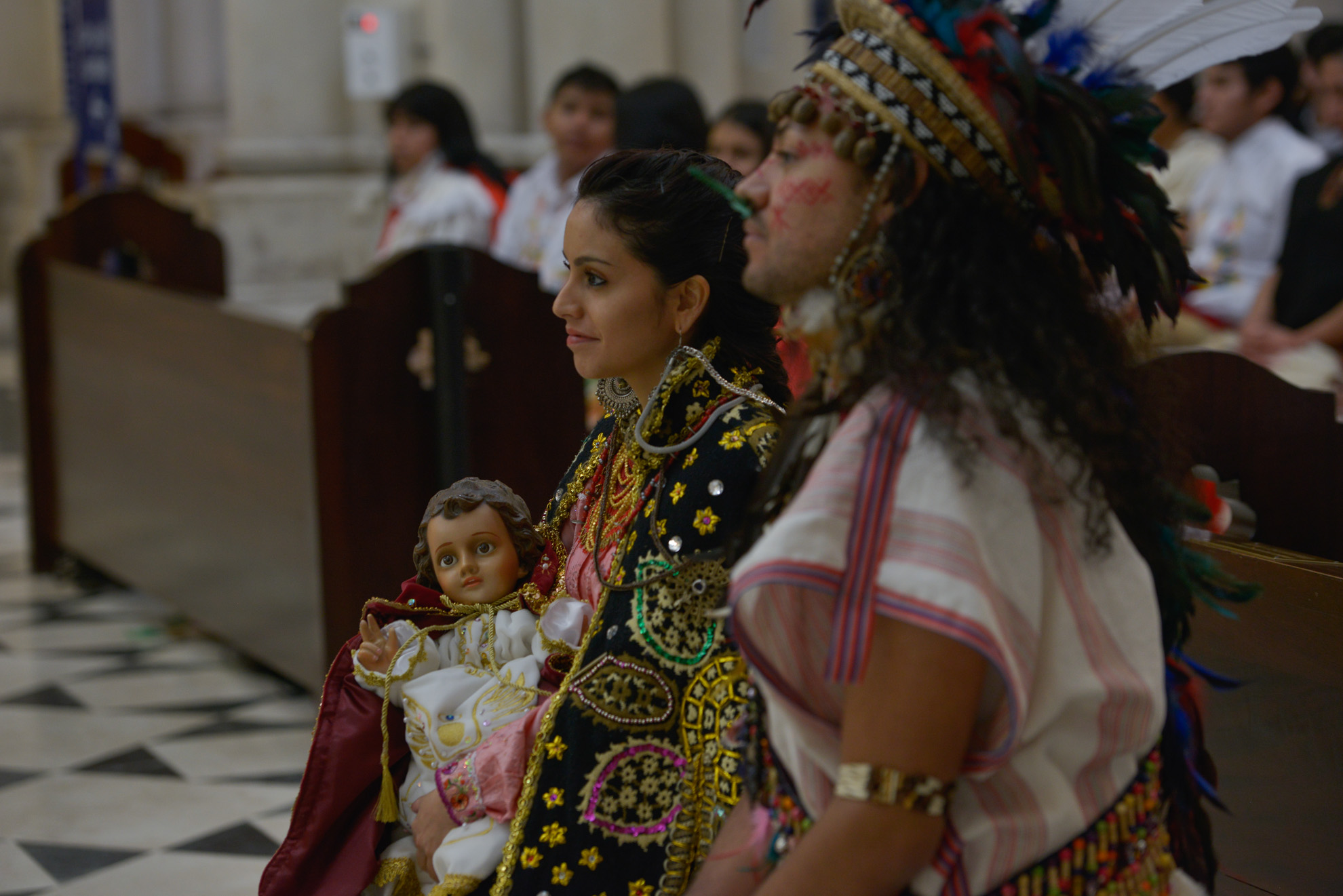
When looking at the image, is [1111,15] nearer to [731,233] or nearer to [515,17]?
[731,233]

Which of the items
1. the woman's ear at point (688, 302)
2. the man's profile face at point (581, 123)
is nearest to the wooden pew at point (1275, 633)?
the woman's ear at point (688, 302)

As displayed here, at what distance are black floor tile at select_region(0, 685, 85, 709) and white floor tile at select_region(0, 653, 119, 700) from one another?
39mm

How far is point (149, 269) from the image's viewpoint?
5.71m

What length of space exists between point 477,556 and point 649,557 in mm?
362

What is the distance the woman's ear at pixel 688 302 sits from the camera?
1784 millimetres

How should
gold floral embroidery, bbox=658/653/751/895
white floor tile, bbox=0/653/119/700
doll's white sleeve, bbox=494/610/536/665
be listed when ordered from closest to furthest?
gold floral embroidery, bbox=658/653/751/895, doll's white sleeve, bbox=494/610/536/665, white floor tile, bbox=0/653/119/700

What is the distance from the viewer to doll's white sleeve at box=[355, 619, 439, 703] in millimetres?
1896

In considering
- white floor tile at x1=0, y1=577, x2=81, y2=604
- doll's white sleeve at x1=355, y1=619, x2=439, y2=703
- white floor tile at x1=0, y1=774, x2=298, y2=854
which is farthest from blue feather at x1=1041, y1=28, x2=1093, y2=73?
white floor tile at x1=0, y1=577, x2=81, y2=604

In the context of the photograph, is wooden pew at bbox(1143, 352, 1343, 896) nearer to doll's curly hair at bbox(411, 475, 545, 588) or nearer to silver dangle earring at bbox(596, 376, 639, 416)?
silver dangle earring at bbox(596, 376, 639, 416)

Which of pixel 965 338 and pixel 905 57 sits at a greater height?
pixel 905 57

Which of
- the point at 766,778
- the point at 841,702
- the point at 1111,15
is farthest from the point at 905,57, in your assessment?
the point at 766,778

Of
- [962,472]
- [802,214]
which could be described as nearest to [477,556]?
[802,214]

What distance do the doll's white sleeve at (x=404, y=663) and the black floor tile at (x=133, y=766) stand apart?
2.07 meters

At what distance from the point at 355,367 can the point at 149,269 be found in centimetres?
233
